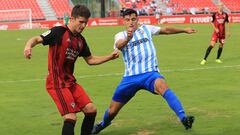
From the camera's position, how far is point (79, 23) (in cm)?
666

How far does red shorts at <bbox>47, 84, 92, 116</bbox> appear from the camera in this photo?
21.9 feet

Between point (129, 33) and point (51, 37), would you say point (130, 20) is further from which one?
point (51, 37)

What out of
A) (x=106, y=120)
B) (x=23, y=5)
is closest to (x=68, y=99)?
(x=106, y=120)

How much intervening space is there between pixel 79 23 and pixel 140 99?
195 inches

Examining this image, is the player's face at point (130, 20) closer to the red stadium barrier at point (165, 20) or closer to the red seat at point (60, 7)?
the red stadium barrier at point (165, 20)

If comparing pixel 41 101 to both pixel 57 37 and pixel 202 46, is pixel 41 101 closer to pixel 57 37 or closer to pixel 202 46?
pixel 57 37

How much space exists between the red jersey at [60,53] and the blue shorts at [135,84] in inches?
49.2

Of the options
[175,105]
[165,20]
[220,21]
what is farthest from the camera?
[165,20]

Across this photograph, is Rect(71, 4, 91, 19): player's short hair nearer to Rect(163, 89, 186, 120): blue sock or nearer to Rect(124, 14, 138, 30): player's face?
Rect(124, 14, 138, 30): player's face

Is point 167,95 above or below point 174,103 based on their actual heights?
above

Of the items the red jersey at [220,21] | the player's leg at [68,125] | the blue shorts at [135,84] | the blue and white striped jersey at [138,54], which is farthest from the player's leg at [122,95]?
the red jersey at [220,21]

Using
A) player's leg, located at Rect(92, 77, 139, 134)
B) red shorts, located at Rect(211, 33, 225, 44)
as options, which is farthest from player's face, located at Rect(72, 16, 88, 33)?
red shorts, located at Rect(211, 33, 225, 44)

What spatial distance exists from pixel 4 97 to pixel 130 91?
16.5ft

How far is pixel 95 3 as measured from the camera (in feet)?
195
